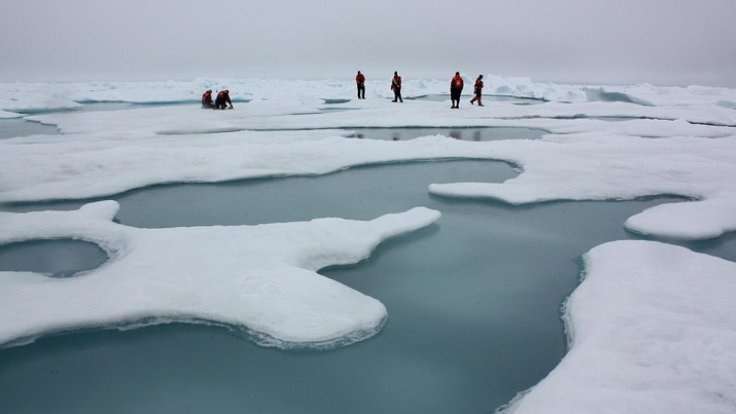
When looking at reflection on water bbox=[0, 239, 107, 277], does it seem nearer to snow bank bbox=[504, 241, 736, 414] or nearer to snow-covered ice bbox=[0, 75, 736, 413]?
snow-covered ice bbox=[0, 75, 736, 413]

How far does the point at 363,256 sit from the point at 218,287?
1.40m

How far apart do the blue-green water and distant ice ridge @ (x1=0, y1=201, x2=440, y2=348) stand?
0.38 ft

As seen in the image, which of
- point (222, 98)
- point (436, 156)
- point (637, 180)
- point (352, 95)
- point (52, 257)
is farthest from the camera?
point (352, 95)

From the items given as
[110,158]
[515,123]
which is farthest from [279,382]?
[515,123]

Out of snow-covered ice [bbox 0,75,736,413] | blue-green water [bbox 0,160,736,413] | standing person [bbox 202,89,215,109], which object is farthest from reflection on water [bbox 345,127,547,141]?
standing person [bbox 202,89,215,109]

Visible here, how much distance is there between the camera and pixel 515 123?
14.8m

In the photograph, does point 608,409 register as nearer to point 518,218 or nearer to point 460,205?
point 518,218

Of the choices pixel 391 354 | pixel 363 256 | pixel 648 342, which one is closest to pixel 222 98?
pixel 363 256

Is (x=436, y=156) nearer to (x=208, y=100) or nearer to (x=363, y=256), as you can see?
(x=363, y=256)

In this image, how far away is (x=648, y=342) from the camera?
2.84m

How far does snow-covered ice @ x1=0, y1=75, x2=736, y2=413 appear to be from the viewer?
8.68 feet

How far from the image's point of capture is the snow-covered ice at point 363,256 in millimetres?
2645

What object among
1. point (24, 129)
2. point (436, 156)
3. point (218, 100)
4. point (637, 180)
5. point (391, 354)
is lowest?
point (391, 354)

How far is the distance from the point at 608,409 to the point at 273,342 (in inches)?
77.8
